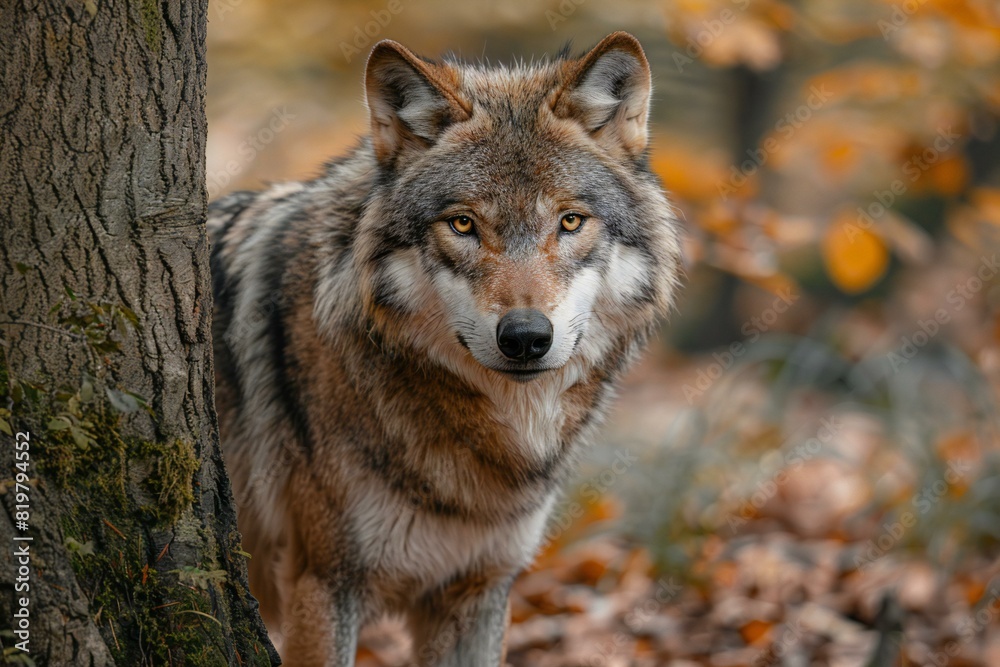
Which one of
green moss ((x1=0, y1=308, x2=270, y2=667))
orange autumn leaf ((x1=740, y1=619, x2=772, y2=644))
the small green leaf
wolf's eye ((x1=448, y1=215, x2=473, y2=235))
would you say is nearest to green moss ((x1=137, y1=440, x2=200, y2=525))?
green moss ((x1=0, y1=308, x2=270, y2=667))

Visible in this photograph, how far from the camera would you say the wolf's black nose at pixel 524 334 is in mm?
2811

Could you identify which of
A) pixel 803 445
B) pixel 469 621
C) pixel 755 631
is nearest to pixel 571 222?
pixel 469 621

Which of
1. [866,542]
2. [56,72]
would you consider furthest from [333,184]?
[866,542]

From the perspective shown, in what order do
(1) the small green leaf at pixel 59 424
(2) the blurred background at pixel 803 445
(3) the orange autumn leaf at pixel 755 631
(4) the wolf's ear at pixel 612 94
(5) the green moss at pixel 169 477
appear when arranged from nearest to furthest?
(1) the small green leaf at pixel 59 424 → (5) the green moss at pixel 169 477 → (4) the wolf's ear at pixel 612 94 → (3) the orange autumn leaf at pixel 755 631 → (2) the blurred background at pixel 803 445

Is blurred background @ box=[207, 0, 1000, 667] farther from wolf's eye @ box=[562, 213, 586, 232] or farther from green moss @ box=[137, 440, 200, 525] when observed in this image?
green moss @ box=[137, 440, 200, 525]

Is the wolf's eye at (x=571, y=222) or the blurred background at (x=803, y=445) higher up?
the wolf's eye at (x=571, y=222)

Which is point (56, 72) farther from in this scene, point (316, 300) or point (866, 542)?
point (866, 542)

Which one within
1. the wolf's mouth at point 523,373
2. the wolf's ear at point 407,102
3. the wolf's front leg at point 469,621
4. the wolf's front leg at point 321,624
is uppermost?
the wolf's ear at point 407,102

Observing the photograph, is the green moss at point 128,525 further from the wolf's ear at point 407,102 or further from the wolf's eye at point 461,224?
the wolf's ear at point 407,102

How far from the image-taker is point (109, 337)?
2.28 metres

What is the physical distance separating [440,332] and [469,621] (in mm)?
1387

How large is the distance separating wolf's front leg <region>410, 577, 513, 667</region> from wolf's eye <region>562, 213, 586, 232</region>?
1.55 m

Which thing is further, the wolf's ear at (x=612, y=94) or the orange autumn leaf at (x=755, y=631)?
the orange autumn leaf at (x=755, y=631)

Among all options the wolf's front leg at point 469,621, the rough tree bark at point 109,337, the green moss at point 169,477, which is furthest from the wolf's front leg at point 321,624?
the green moss at point 169,477
